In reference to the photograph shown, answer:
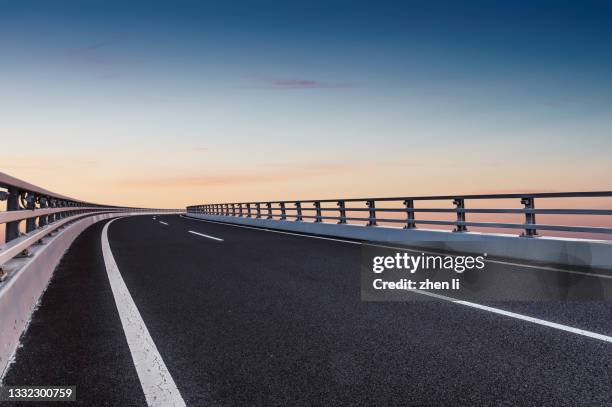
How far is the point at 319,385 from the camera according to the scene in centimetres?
395

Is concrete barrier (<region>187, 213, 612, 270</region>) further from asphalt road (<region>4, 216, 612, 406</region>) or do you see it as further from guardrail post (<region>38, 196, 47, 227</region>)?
guardrail post (<region>38, 196, 47, 227</region>)

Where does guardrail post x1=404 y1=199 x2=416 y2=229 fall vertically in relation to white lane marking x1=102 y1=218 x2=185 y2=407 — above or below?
above

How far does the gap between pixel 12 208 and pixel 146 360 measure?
4.34 meters

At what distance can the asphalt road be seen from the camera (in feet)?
12.5

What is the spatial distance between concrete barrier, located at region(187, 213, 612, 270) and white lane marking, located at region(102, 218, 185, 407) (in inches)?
332

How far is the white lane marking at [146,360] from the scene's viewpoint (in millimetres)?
3758

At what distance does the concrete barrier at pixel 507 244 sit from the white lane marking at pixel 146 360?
843 cm

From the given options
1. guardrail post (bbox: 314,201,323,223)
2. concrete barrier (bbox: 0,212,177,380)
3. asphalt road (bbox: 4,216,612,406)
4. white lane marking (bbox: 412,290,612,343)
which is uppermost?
guardrail post (bbox: 314,201,323,223)

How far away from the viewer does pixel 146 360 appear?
181 inches

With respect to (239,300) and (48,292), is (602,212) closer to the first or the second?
(239,300)

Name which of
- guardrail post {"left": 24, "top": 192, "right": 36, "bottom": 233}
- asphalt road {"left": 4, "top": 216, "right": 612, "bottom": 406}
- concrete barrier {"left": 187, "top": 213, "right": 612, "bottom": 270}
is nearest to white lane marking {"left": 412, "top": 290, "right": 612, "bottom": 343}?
asphalt road {"left": 4, "top": 216, "right": 612, "bottom": 406}

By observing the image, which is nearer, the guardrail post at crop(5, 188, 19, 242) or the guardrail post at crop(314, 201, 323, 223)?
the guardrail post at crop(5, 188, 19, 242)

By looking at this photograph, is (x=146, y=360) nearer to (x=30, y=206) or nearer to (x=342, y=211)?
(x=30, y=206)

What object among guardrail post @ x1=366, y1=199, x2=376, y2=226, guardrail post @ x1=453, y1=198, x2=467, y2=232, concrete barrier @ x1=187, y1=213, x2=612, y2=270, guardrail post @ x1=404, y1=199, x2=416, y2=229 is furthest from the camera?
guardrail post @ x1=366, y1=199, x2=376, y2=226
